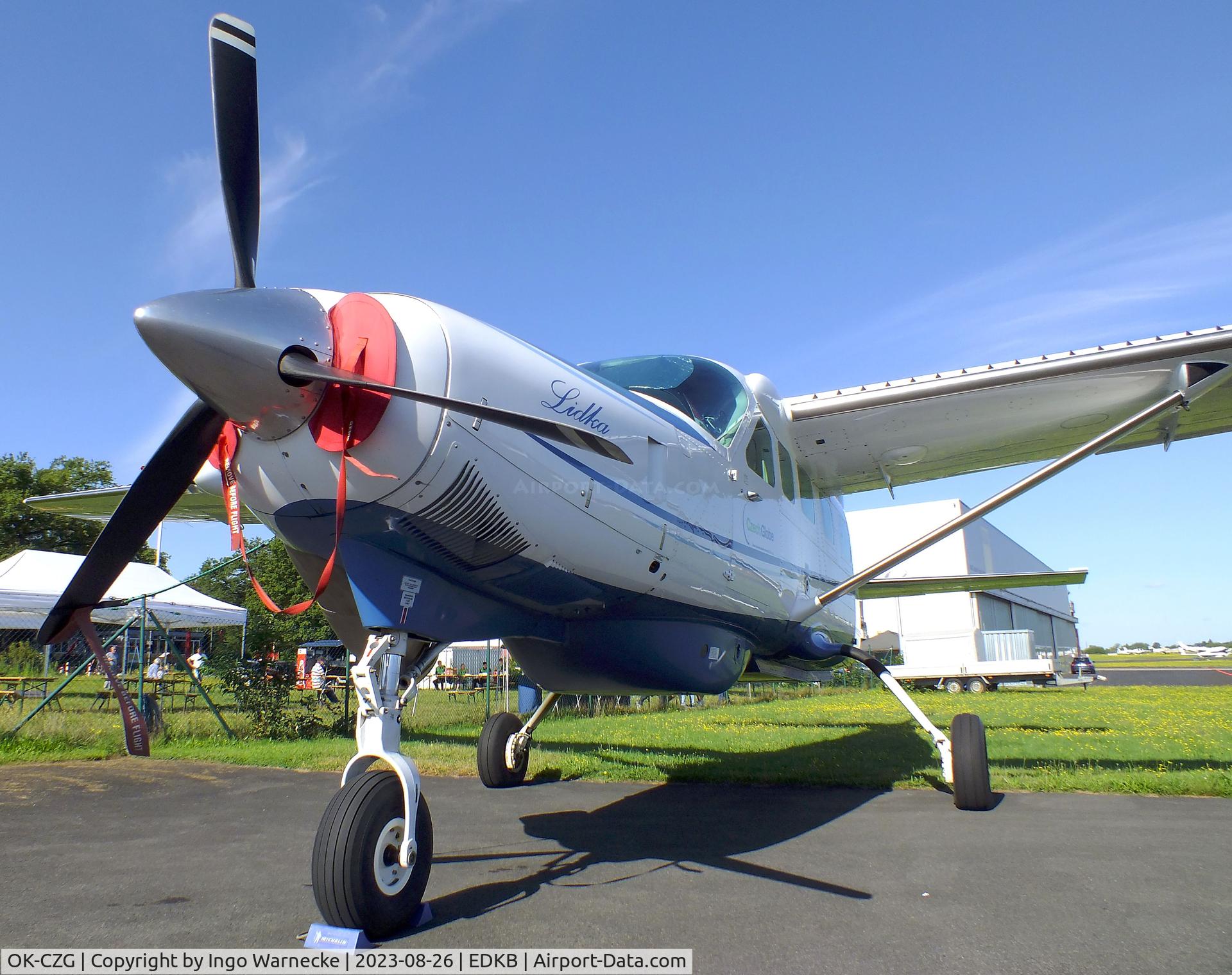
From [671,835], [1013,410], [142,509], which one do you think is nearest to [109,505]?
[142,509]

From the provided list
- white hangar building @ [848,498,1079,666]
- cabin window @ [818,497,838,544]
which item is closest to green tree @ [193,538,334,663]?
cabin window @ [818,497,838,544]

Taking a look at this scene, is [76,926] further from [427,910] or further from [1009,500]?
[1009,500]

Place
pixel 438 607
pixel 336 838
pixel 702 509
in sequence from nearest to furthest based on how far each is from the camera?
pixel 336 838
pixel 438 607
pixel 702 509

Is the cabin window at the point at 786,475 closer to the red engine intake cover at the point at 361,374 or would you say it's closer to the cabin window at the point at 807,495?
the cabin window at the point at 807,495

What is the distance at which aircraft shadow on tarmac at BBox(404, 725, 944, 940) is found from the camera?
13.8 feet

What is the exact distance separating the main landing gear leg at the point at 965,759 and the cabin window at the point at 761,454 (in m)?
2.55

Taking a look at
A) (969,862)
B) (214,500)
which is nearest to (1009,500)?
(969,862)

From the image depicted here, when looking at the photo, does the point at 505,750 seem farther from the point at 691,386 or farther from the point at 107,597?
the point at 107,597

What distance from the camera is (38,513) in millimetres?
40000

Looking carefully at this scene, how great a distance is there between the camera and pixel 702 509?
198 inches

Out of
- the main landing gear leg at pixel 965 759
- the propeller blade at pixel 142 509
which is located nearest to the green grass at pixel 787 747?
the main landing gear leg at pixel 965 759

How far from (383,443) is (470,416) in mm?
386

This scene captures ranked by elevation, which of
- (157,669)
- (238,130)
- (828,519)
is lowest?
(157,669)

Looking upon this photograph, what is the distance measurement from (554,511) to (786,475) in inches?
138
